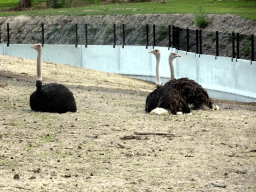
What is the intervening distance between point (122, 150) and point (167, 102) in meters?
4.39

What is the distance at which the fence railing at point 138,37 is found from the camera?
27.3 metres

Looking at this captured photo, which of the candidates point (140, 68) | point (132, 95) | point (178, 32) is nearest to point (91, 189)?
point (132, 95)

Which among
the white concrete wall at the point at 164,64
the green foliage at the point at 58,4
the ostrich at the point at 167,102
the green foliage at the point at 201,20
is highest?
the green foliage at the point at 58,4

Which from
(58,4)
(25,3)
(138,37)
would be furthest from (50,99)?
(25,3)

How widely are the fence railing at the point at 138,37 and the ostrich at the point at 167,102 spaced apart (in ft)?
32.0

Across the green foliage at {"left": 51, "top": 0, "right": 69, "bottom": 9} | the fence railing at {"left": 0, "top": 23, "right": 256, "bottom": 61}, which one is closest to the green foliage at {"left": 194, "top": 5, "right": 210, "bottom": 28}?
the fence railing at {"left": 0, "top": 23, "right": 256, "bottom": 61}

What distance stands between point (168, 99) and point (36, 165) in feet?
19.7

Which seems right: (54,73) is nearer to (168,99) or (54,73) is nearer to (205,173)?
(168,99)

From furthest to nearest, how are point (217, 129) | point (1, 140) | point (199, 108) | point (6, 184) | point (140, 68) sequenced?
point (140, 68), point (199, 108), point (217, 129), point (1, 140), point (6, 184)

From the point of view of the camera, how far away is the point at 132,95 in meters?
19.9

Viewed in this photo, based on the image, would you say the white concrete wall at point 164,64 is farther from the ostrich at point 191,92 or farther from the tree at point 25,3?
the tree at point 25,3

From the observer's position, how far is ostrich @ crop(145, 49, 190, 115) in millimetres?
13820

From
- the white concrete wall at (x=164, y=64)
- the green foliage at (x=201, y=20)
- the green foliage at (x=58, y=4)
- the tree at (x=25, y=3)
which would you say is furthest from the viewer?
the tree at (x=25, y=3)

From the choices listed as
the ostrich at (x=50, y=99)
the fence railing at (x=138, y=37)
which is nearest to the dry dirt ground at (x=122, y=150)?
the ostrich at (x=50, y=99)
